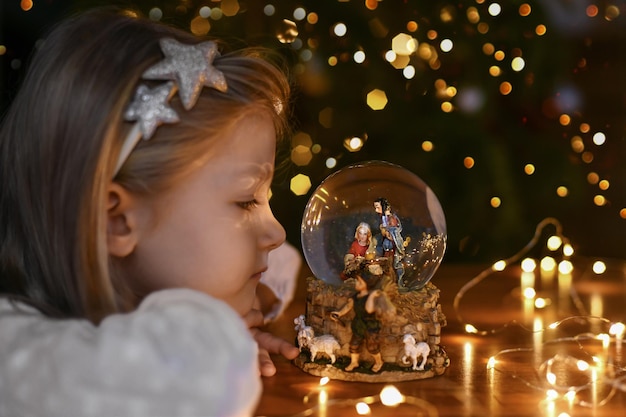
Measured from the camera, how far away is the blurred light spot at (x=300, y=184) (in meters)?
2.15

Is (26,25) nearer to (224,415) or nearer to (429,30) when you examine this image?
(429,30)

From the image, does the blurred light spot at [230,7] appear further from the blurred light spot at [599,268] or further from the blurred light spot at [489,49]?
the blurred light spot at [599,268]

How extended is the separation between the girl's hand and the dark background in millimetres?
701

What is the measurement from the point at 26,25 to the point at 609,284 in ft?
4.84

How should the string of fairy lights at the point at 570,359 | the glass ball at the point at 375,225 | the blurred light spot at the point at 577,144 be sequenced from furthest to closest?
the blurred light spot at the point at 577,144
the glass ball at the point at 375,225
the string of fairy lights at the point at 570,359

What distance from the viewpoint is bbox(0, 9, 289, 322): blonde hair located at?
0.92 meters

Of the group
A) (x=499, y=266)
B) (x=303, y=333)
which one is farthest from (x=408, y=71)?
(x=303, y=333)

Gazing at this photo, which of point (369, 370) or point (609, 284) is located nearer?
point (369, 370)

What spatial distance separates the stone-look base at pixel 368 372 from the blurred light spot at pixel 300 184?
1080 mm

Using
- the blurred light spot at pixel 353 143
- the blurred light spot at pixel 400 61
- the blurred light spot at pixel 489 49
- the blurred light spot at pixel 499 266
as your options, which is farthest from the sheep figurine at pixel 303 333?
the blurred light spot at pixel 489 49

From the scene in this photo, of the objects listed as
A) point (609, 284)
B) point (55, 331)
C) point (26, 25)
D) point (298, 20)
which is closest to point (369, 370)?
point (55, 331)

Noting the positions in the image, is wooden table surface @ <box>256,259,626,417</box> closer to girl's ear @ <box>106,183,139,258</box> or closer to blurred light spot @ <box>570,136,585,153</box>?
girl's ear @ <box>106,183,139,258</box>

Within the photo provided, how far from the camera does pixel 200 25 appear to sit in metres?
1.97

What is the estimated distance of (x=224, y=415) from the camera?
0.74m
